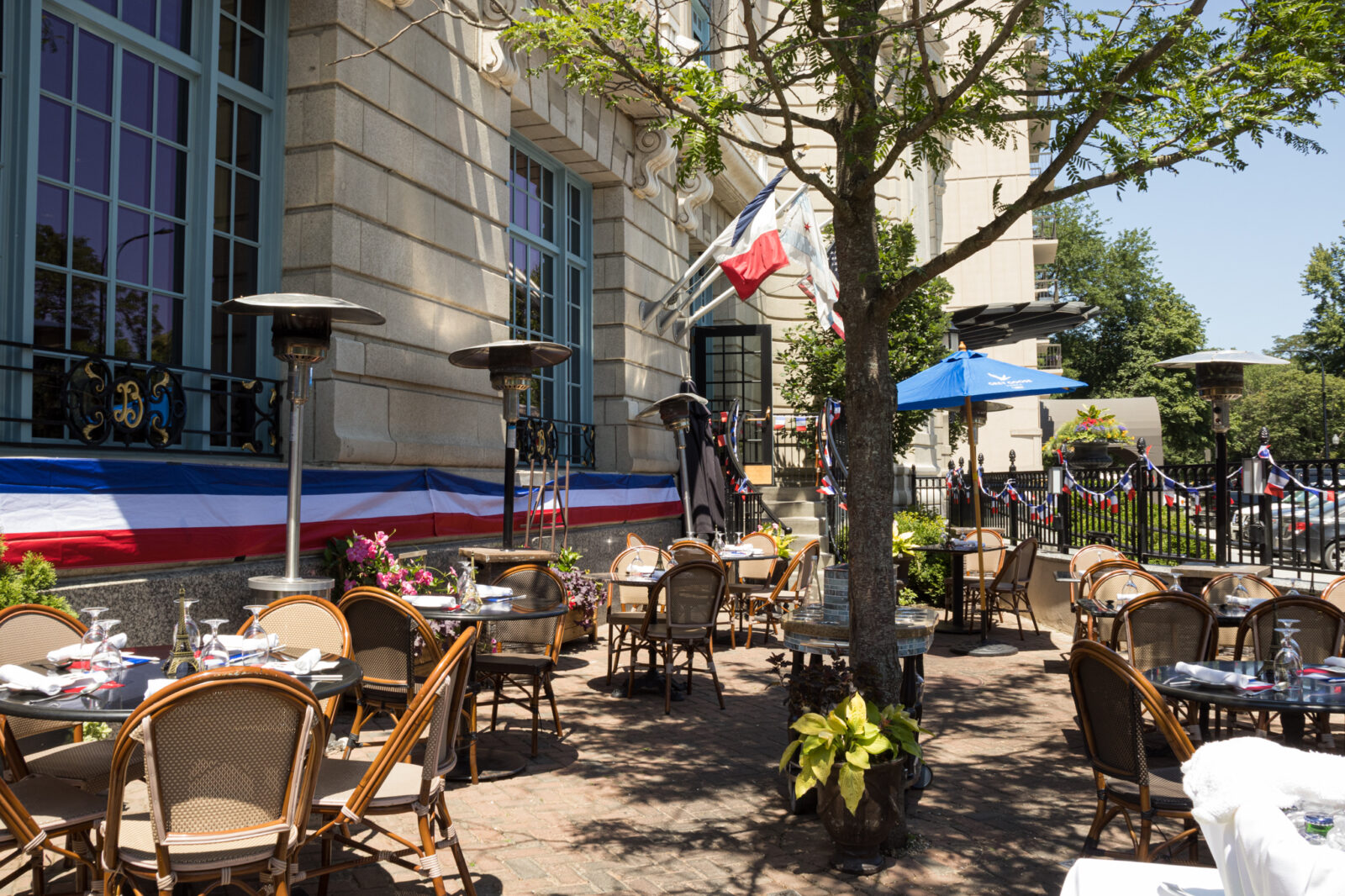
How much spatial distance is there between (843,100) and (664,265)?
33.1 feet

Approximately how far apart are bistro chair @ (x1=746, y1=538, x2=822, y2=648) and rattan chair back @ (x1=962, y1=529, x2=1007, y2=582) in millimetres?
2268

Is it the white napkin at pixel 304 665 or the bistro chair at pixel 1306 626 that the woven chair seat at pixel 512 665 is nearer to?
the white napkin at pixel 304 665

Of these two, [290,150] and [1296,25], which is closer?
[1296,25]

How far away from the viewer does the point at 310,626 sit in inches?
186

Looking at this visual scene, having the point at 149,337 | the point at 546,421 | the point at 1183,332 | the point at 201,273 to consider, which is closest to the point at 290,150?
the point at 201,273

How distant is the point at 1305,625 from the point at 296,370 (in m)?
6.38

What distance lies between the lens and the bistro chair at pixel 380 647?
522cm

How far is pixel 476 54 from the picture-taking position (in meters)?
10.1

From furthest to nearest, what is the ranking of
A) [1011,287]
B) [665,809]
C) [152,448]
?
[1011,287]
[152,448]
[665,809]

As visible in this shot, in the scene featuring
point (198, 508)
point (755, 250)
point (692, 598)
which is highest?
point (755, 250)

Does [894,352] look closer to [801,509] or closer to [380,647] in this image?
[801,509]

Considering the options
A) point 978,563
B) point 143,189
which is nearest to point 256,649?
point 143,189

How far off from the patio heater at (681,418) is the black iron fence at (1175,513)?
4.57m

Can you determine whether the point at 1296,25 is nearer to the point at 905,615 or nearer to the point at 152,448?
the point at 905,615
